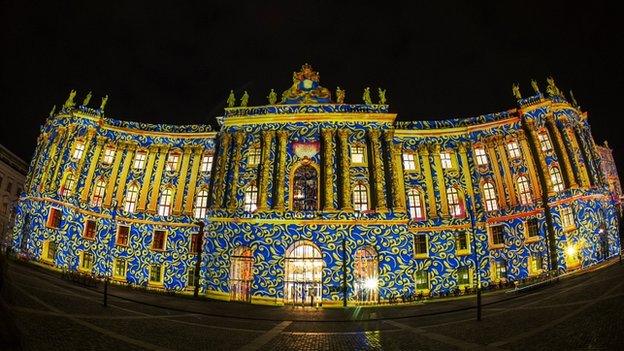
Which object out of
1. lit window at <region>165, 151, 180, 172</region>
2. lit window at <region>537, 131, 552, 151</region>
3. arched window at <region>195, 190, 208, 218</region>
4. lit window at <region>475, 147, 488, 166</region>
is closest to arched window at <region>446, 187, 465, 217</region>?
lit window at <region>475, 147, 488, 166</region>

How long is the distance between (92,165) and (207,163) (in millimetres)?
11069

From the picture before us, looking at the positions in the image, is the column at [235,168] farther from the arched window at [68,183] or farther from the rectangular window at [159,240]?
the arched window at [68,183]

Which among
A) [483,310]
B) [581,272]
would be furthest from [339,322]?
[581,272]

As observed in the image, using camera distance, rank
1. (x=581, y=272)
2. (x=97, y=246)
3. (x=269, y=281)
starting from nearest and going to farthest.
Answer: (x=581, y=272)
(x=269, y=281)
(x=97, y=246)

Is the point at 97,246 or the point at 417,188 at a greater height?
the point at 417,188

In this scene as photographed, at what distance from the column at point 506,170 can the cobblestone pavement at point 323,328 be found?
645 inches

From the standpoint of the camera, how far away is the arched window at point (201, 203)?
36.0 m

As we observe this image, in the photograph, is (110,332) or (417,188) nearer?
(110,332)

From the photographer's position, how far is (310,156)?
1266 inches

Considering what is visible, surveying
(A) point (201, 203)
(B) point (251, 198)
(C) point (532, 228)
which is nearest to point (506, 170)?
(C) point (532, 228)

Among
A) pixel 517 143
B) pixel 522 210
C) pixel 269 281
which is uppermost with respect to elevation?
pixel 517 143

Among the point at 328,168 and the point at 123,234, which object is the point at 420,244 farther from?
the point at 123,234

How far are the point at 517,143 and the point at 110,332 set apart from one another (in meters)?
35.3

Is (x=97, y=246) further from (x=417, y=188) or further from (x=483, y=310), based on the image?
(x=483, y=310)
